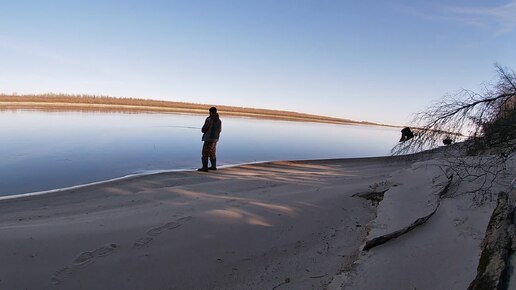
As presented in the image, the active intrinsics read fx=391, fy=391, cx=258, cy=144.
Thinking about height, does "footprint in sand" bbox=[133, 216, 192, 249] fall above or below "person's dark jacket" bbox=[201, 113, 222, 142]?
below

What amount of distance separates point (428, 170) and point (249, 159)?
876cm

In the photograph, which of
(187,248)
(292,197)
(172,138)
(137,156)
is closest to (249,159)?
(137,156)

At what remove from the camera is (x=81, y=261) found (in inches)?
167

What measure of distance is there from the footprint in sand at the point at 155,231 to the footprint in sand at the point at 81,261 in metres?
0.28

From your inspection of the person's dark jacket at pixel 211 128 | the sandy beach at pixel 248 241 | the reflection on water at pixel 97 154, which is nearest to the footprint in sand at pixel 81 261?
the sandy beach at pixel 248 241

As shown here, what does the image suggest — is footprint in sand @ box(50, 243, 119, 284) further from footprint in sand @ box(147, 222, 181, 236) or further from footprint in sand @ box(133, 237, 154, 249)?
footprint in sand @ box(147, 222, 181, 236)

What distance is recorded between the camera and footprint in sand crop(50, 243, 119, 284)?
12.9 ft

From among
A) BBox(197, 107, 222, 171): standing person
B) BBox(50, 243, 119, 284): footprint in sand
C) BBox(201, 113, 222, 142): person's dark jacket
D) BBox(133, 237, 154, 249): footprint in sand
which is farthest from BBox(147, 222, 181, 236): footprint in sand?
BBox(201, 113, 222, 142): person's dark jacket

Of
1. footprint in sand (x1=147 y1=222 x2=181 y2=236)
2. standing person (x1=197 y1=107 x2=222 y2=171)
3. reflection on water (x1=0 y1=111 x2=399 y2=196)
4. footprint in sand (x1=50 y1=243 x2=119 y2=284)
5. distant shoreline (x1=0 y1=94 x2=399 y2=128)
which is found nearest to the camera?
footprint in sand (x1=50 y1=243 x2=119 y2=284)

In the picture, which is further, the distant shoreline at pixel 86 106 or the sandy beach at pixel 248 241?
the distant shoreline at pixel 86 106

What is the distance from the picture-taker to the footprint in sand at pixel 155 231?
480cm

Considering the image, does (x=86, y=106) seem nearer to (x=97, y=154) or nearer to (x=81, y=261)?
(x=97, y=154)

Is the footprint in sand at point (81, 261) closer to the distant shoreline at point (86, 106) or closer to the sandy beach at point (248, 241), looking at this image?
the sandy beach at point (248, 241)

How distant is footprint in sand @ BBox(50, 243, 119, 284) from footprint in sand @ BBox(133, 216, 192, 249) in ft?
0.91
